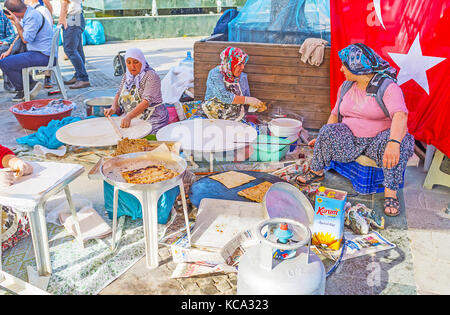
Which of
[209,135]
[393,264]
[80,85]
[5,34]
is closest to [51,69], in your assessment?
[80,85]

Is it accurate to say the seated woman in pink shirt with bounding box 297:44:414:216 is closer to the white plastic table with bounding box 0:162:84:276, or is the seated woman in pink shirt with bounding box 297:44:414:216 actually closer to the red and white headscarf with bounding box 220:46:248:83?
the red and white headscarf with bounding box 220:46:248:83

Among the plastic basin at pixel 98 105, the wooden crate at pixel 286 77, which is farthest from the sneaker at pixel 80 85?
the wooden crate at pixel 286 77

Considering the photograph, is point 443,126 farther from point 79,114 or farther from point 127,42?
point 127,42

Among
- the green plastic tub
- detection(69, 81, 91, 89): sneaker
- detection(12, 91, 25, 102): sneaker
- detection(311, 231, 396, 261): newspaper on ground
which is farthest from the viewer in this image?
detection(69, 81, 91, 89): sneaker

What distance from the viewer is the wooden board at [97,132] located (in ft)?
→ 11.2

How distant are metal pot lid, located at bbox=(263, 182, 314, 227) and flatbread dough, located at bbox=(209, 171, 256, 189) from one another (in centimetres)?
55

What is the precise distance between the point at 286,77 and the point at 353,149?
1.88 metres

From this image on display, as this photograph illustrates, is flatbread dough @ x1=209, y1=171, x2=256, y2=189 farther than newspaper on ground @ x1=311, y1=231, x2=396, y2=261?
Yes

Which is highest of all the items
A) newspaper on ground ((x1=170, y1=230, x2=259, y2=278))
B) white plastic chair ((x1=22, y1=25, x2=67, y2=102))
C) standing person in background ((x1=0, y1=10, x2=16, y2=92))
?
standing person in background ((x1=0, y1=10, x2=16, y2=92))

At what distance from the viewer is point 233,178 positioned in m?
3.52

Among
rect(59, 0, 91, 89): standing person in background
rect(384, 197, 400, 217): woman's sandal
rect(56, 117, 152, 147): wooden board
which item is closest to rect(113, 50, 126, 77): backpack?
rect(59, 0, 91, 89): standing person in background

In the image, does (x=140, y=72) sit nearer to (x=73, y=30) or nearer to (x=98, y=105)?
(x=98, y=105)

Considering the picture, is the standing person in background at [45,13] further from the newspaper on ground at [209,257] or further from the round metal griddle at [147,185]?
the newspaper on ground at [209,257]

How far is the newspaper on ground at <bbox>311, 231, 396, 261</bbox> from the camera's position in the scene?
112 inches
